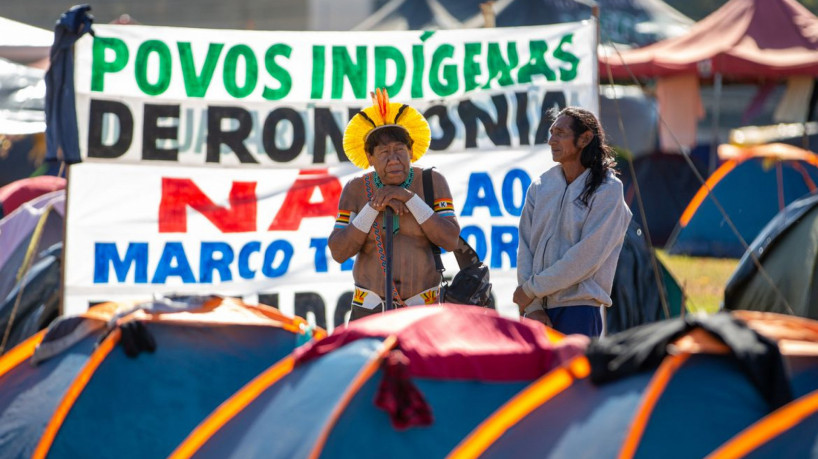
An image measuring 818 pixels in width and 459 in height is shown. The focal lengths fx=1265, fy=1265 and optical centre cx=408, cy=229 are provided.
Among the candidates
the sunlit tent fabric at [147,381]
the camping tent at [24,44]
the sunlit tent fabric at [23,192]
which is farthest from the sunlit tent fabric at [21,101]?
the sunlit tent fabric at [147,381]

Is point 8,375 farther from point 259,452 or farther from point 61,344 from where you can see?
point 259,452

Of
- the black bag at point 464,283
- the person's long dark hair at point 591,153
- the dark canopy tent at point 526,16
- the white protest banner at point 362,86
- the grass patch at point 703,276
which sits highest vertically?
the dark canopy tent at point 526,16

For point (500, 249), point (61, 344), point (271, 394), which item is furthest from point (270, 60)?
point (271, 394)

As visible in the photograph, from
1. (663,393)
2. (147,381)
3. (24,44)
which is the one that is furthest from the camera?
(24,44)

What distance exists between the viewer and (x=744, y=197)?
13.7 metres

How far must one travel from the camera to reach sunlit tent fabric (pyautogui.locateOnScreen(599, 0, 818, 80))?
16.0 meters

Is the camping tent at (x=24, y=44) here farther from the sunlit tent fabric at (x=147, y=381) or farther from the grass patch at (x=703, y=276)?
the sunlit tent fabric at (x=147, y=381)

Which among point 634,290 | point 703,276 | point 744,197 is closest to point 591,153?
point 634,290

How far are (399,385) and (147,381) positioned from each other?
1.20 metres

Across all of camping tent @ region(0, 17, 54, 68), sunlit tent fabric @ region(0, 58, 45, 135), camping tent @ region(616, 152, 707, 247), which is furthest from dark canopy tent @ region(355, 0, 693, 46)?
sunlit tent fabric @ region(0, 58, 45, 135)

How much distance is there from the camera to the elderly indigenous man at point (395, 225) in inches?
198

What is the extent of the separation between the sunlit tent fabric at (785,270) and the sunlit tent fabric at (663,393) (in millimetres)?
4666

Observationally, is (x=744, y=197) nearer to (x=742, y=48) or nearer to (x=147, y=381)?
(x=742, y=48)

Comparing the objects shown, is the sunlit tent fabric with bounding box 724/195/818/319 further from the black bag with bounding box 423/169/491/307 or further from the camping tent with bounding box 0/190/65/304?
the camping tent with bounding box 0/190/65/304
